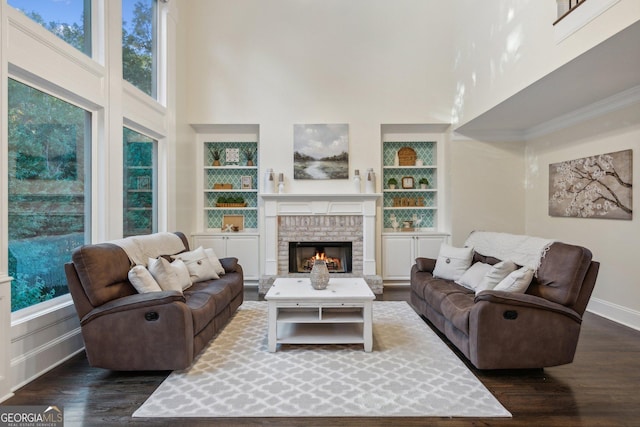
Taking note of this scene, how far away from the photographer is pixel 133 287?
3.12 m

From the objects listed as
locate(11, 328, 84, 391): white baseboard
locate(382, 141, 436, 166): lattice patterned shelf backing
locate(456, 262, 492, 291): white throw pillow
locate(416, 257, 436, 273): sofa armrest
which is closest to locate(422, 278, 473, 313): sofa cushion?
locate(456, 262, 492, 291): white throw pillow

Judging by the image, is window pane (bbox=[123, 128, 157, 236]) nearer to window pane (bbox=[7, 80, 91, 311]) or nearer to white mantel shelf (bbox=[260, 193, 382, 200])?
window pane (bbox=[7, 80, 91, 311])

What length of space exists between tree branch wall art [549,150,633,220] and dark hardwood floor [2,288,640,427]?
1.81m

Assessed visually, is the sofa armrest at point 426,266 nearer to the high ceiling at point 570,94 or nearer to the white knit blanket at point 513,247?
the white knit blanket at point 513,247

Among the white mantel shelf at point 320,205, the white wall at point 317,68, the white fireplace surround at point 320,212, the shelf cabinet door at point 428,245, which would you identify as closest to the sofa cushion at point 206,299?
the white fireplace surround at point 320,212

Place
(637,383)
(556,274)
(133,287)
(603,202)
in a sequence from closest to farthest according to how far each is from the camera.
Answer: (637,383)
(556,274)
(133,287)
(603,202)

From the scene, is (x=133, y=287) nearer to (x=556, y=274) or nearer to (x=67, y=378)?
(x=67, y=378)

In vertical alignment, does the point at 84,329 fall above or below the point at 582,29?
below

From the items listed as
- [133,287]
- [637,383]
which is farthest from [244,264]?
[637,383]

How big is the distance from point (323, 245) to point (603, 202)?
393cm

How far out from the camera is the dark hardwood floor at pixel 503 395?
2.13 metres

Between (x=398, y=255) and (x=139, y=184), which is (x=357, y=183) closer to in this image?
(x=398, y=255)

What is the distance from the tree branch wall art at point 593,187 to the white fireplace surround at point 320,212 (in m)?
2.62

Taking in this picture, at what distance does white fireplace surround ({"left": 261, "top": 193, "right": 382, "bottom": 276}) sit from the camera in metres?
5.83
